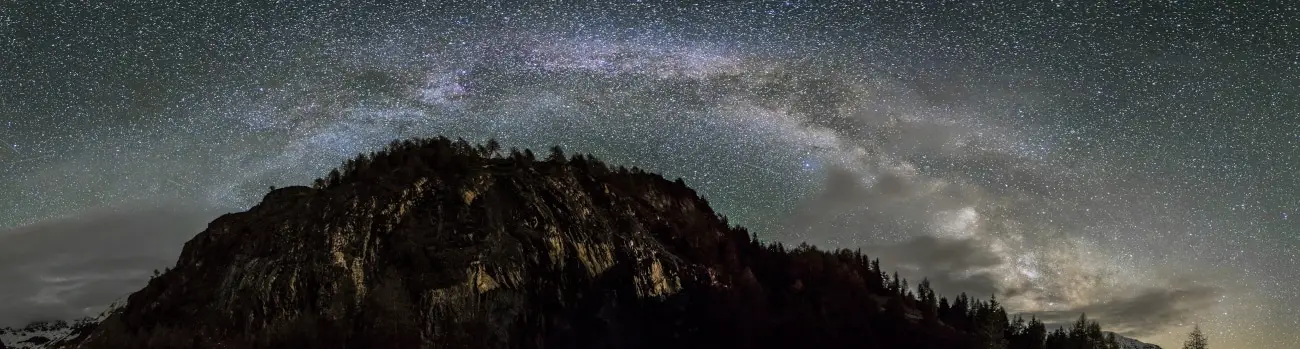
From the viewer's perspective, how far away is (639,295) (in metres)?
121

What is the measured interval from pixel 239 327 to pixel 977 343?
10639 cm

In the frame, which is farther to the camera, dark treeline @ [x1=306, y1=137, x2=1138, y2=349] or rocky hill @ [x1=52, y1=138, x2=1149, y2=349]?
dark treeline @ [x1=306, y1=137, x2=1138, y2=349]

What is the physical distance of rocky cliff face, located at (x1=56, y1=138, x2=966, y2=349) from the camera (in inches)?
4178

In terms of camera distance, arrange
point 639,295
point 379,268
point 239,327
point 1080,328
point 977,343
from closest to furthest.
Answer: point 239,327, point 379,268, point 639,295, point 977,343, point 1080,328

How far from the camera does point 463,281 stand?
107812 mm

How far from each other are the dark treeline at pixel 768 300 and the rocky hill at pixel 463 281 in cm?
52

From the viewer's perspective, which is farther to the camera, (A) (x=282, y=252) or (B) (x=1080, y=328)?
(B) (x=1080, y=328)

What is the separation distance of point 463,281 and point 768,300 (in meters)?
67.4

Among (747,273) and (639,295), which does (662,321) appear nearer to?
(639,295)

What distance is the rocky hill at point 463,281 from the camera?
106m

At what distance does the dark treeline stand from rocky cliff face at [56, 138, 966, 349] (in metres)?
0.55

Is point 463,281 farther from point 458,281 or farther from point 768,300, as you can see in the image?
point 768,300

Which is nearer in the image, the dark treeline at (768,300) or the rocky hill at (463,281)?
the rocky hill at (463,281)

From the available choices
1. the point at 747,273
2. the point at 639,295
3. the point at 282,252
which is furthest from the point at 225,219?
the point at 747,273
